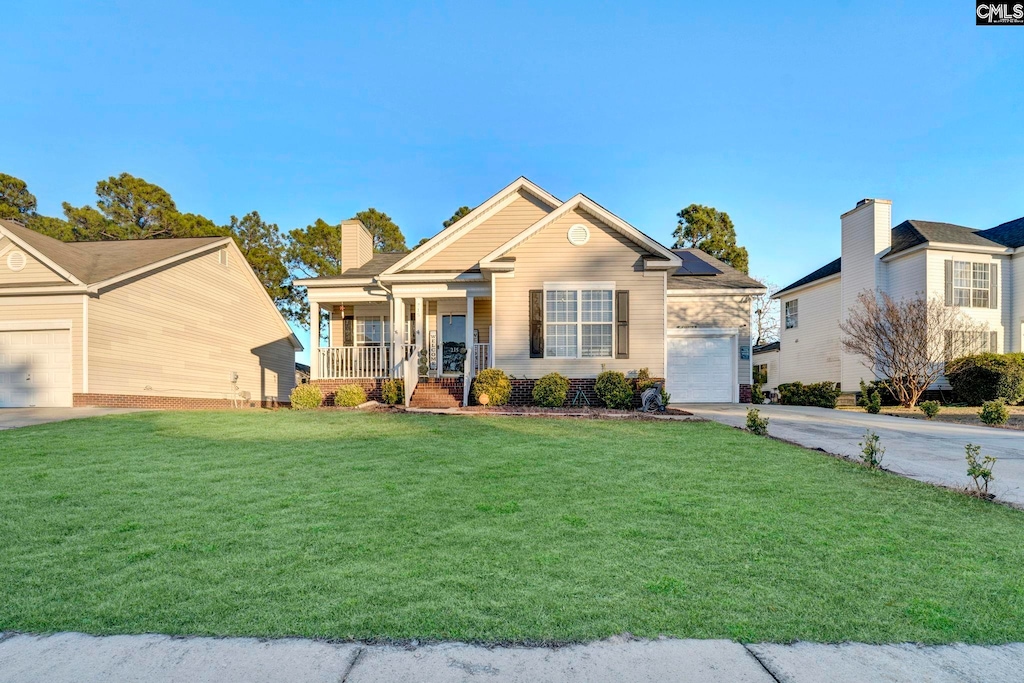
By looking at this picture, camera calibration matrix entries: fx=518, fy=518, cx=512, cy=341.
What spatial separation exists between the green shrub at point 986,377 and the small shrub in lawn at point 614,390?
12.9m

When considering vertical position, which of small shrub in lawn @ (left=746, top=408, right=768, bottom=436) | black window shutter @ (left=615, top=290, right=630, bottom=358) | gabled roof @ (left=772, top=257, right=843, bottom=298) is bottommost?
small shrub in lawn @ (left=746, top=408, right=768, bottom=436)

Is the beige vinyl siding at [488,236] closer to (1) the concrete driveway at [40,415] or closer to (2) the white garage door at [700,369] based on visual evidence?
(2) the white garage door at [700,369]

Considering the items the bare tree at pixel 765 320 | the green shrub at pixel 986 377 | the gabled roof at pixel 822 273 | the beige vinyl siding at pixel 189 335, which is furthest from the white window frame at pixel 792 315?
the beige vinyl siding at pixel 189 335

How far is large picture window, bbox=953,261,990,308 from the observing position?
1938 centimetres

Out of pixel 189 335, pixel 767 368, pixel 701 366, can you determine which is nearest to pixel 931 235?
pixel 701 366

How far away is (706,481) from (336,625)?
4258mm

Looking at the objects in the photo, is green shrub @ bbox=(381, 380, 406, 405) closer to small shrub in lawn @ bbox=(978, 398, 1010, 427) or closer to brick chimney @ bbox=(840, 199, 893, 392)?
small shrub in lawn @ bbox=(978, 398, 1010, 427)

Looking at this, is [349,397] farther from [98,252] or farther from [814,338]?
[814,338]

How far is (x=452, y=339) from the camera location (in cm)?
1745

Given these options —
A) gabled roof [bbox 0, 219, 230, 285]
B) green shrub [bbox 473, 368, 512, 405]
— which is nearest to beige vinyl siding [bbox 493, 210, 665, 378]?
green shrub [bbox 473, 368, 512, 405]

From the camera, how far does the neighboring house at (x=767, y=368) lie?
89.9ft

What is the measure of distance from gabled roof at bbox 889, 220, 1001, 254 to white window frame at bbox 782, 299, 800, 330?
537cm

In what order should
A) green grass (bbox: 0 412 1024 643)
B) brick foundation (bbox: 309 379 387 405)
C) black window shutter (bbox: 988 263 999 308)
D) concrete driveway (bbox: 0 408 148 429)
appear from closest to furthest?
1. green grass (bbox: 0 412 1024 643)
2. concrete driveway (bbox: 0 408 148 429)
3. brick foundation (bbox: 309 379 387 405)
4. black window shutter (bbox: 988 263 999 308)

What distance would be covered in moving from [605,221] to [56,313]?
1557 centimetres
